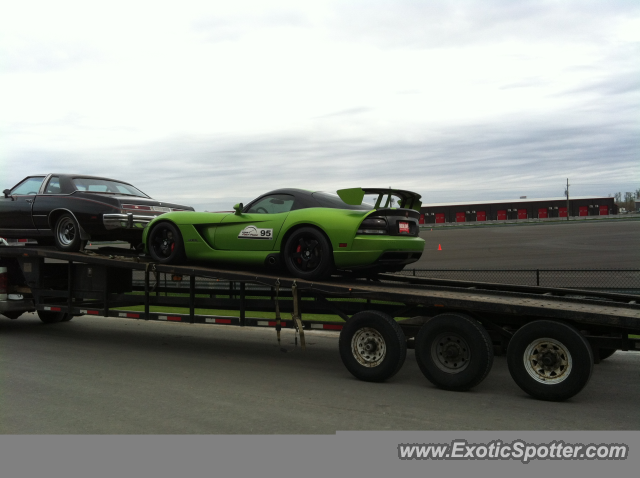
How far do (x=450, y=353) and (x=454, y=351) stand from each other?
0.05m

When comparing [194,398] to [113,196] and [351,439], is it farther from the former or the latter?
[113,196]

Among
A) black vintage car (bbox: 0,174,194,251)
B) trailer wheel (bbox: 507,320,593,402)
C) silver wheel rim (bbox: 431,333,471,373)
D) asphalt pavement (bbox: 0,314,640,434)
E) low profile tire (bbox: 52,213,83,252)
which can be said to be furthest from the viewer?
low profile tire (bbox: 52,213,83,252)

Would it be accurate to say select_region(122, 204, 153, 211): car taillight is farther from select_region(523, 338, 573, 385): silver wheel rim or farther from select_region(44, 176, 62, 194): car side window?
select_region(523, 338, 573, 385): silver wheel rim

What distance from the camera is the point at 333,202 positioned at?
24.0ft

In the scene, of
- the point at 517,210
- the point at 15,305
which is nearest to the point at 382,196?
the point at 15,305

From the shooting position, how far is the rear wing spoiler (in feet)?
22.9

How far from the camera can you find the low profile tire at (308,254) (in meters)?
A: 6.97

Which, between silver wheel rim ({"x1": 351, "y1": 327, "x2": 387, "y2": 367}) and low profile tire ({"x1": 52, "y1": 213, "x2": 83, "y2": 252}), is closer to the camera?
silver wheel rim ({"x1": 351, "y1": 327, "x2": 387, "y2": 367})

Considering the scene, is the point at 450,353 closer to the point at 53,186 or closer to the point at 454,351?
the point at 454,351

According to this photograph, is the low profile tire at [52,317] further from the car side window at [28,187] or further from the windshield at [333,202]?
the windshield at [333,202]

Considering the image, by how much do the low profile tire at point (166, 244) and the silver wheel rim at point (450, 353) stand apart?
3972 millimetres

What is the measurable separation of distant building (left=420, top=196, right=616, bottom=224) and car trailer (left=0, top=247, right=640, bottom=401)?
249 ft

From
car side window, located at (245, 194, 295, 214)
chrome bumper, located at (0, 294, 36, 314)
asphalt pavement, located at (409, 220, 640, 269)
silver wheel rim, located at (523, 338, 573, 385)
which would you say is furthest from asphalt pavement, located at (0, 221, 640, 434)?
asphalt pavement, located at (409, 220, 640, 269)

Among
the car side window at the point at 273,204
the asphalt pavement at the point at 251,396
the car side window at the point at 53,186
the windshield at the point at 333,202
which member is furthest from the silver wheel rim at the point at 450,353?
the car side window at the point at 53,186
